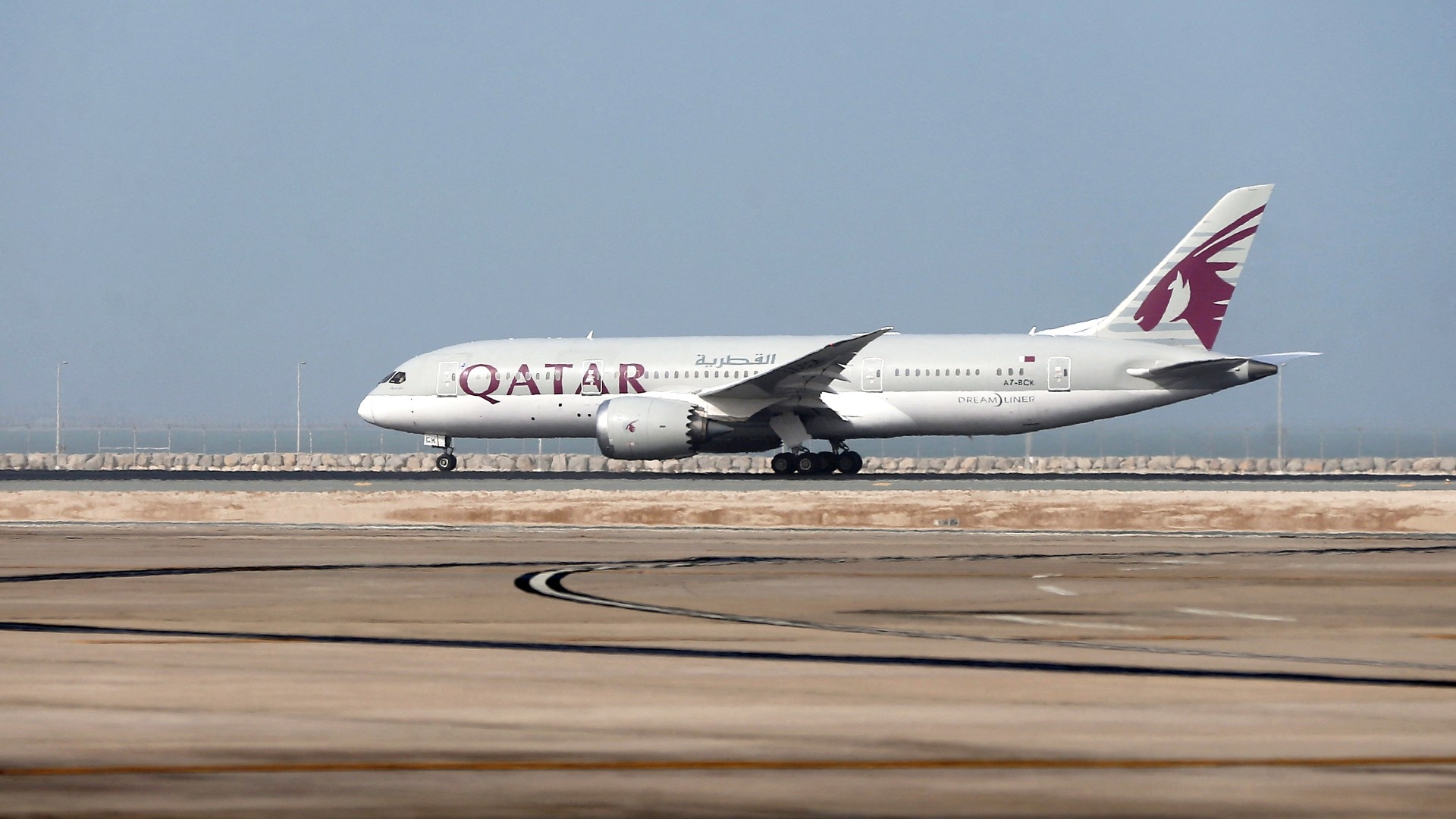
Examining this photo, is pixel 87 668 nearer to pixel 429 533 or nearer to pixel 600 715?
pixel 600 715

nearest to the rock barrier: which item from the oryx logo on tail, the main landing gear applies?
the main landing gear

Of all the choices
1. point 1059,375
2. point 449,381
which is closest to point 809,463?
point 1059,375

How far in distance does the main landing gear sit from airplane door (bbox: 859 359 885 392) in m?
2.21

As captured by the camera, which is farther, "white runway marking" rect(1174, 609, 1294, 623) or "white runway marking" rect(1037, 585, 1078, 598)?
"white runway marking" rect(1037, 585, 1078, 598)

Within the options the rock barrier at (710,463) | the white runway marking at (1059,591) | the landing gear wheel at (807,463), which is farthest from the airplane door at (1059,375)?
the white runway marking at (1059,591)

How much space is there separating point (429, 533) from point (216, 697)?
17.6 meters

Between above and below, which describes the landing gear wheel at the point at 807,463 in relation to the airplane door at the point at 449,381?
below

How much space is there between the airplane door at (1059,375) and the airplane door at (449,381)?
16.6m

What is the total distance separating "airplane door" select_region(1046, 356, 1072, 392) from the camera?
4494 centimetres

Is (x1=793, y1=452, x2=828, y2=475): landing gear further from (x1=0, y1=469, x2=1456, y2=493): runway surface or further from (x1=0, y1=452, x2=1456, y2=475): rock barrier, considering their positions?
(x1=0, y1=452, x2=1456, y2=475): rock barrier

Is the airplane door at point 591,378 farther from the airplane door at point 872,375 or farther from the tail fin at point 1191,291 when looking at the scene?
the tail fin at point 1191,291

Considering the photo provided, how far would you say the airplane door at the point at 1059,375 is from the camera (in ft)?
147

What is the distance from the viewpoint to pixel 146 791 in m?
7.30

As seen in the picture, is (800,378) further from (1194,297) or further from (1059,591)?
(1059,591)
